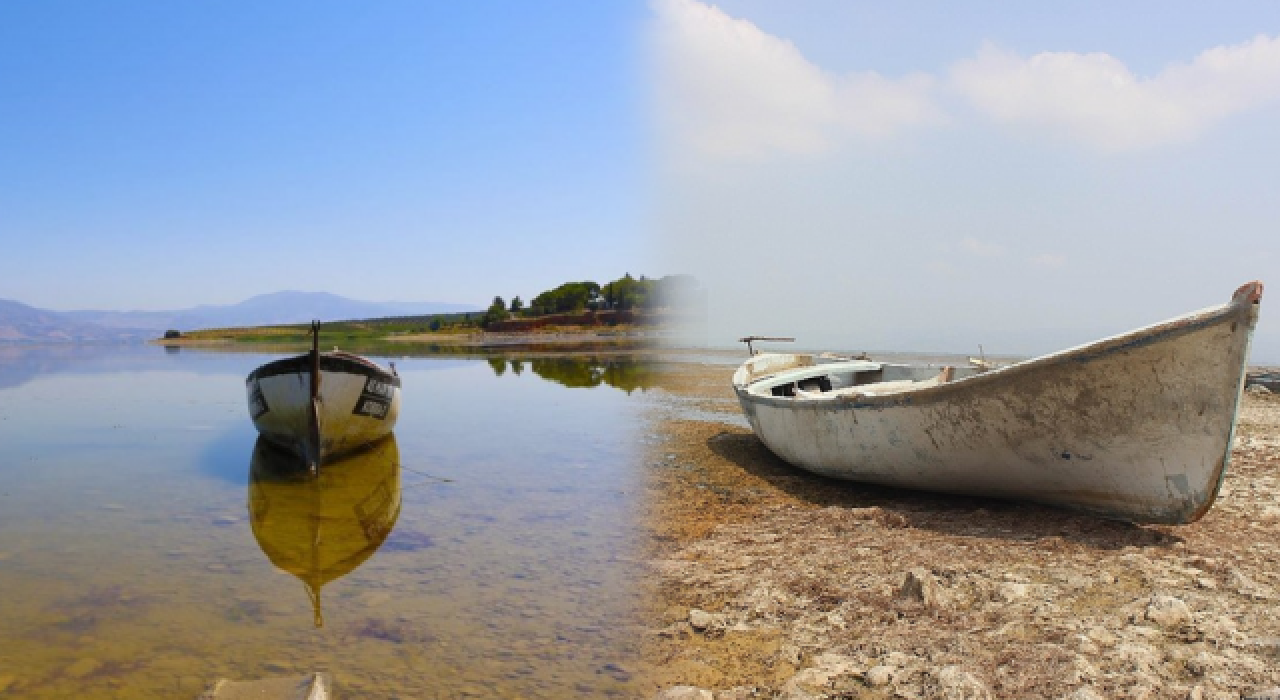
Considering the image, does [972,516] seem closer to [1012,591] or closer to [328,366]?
[1012,591]

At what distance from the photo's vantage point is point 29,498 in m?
9.48

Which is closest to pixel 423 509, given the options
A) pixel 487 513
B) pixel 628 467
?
pixel 487 513

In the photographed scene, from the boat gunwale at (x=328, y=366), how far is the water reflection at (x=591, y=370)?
9.95m

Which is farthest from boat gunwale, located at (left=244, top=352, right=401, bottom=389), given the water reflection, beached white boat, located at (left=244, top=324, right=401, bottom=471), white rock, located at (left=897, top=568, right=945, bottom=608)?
the water reflection

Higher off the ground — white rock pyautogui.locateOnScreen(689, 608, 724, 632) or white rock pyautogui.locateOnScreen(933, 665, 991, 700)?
white rock pyautogui.locateOnScreen(933, 665, 991, 700)

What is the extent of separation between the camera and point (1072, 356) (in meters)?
6.16

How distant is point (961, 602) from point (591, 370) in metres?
26.4

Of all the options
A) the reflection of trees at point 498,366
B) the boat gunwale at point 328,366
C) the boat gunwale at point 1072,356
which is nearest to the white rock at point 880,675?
the boat gunwale at point 1072,356

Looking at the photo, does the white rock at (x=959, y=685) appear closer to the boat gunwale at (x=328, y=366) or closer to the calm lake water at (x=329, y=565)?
the calm lake water at (x=329, y=565)

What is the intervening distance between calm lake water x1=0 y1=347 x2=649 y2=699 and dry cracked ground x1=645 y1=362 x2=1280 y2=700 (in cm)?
60

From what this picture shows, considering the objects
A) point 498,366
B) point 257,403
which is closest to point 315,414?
point 257,403

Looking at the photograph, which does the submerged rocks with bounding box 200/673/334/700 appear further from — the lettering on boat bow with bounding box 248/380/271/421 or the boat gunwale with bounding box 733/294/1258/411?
the lettering on boat bow with bounding box 248/380/271/421

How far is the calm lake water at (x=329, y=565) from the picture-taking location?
451cm

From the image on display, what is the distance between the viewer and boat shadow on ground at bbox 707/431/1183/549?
5941mm
